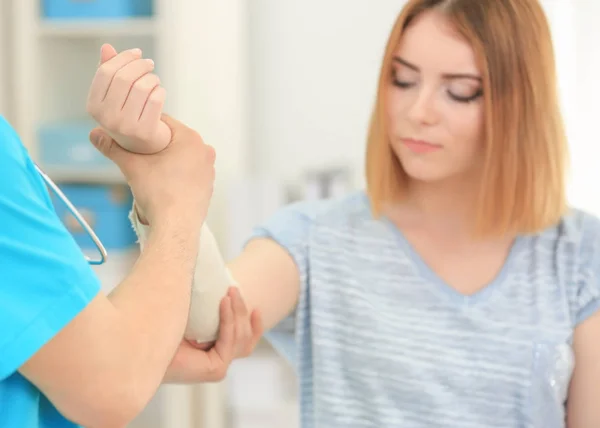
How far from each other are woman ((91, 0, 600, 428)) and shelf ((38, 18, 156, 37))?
4.06 ft

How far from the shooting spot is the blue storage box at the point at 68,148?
7.78ft

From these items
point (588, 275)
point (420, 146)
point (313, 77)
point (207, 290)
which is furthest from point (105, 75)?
point (313, 77)

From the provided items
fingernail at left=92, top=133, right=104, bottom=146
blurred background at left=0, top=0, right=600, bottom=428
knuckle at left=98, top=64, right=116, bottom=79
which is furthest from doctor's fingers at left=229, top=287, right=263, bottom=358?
blurred background at left=0, top=0, right=600, bottom=428

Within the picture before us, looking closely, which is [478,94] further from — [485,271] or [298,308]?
[298,308]

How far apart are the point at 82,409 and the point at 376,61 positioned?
2102mm

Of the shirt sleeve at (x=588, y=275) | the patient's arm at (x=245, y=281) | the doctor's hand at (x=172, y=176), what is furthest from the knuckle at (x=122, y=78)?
the shirt sleeve at (x=588, y=275)

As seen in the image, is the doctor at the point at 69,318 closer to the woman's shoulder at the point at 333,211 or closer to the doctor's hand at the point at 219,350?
the doctor's hand at the point at 219,350

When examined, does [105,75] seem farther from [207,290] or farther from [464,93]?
[464,93]

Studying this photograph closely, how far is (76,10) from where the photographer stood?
237cm

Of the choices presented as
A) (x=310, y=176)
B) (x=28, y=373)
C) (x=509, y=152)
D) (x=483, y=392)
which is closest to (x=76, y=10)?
(x=310, y=176)

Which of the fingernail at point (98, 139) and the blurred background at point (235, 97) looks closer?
the fingernail at point (98, 139)

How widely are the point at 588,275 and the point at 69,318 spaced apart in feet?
2.73

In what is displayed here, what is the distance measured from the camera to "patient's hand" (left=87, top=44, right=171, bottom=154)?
2.48 ft

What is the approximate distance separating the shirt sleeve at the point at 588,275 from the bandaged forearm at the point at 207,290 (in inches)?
20.4
